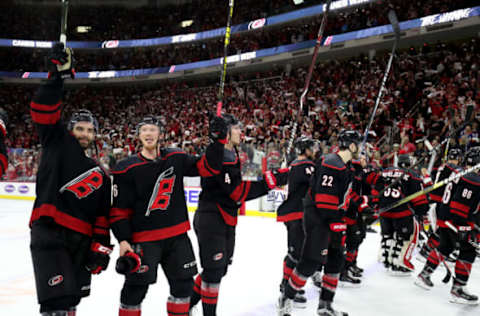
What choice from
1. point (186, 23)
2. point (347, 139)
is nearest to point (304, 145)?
point (347, 139)

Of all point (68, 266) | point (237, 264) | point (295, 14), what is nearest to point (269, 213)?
point (237, 264)

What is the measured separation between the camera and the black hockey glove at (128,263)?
228 cm

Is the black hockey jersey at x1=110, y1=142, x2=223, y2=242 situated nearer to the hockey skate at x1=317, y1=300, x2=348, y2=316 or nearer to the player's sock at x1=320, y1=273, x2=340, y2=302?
the player's sock at x1=320, y1=273, x2=340, y2=302

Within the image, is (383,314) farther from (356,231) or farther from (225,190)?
(225,190)

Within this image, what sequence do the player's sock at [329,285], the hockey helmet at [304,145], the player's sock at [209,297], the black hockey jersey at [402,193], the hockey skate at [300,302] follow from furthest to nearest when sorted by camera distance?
1. the black hockey jersey at [402,193]
2. the hockey helmet at [304,145]
3. the hockey skate at [300,302]
4. the player's sock at [329,285]
5. the player's sock at [209,297]

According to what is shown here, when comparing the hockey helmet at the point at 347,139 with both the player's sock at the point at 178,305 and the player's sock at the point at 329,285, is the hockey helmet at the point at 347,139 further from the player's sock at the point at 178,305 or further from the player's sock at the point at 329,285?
the player's sock at the point at 178,305

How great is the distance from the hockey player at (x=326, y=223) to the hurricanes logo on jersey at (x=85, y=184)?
1861 mm

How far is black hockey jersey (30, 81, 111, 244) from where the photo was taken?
219 centimetres

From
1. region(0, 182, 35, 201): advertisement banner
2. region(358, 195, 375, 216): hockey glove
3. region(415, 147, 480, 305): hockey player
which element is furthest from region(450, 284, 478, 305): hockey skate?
region(0, 182, 35, 201): advertisement banner

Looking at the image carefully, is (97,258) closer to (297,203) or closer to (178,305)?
(178,305)

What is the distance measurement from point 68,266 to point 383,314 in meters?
3.12

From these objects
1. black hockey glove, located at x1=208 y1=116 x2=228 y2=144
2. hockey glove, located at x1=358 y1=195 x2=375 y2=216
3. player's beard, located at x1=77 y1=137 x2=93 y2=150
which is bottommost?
hockey glove, located at x1=358 y1=195 x2=375 y2=216

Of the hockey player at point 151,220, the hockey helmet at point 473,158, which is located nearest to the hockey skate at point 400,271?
the hockey helmet at point 473,158

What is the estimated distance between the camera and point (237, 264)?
5.93 meters
